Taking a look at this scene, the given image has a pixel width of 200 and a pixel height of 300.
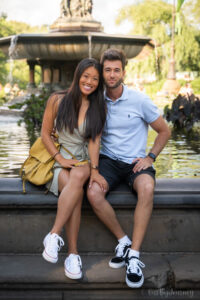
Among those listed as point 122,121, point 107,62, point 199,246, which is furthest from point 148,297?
point 107,62

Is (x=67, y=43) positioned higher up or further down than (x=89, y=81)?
higher up

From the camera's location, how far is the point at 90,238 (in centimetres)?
338

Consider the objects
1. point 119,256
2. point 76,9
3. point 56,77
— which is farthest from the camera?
point 56,77

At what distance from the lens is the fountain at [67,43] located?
39.5 ft

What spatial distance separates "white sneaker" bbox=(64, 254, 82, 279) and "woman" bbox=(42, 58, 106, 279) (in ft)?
0.26

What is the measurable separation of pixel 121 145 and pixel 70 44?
30.7 ft

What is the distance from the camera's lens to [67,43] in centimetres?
1234

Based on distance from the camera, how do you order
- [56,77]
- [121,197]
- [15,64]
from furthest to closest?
[15,64] → [56,77] → [121,197]

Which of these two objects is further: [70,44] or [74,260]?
[70,44]

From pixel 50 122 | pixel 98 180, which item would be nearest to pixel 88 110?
pixel 50 122

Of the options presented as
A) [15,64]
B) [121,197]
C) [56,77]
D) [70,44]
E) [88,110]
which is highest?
[15,64]

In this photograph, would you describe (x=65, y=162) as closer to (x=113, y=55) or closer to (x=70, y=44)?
(x=113, y=55)

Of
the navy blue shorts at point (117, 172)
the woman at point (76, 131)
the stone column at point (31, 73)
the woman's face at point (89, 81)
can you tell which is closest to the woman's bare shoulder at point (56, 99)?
the woman at point (76, 131)

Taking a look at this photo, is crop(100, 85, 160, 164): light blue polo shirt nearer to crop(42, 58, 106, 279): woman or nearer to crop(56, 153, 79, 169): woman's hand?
crop(42, 58, 106, 279): woman
